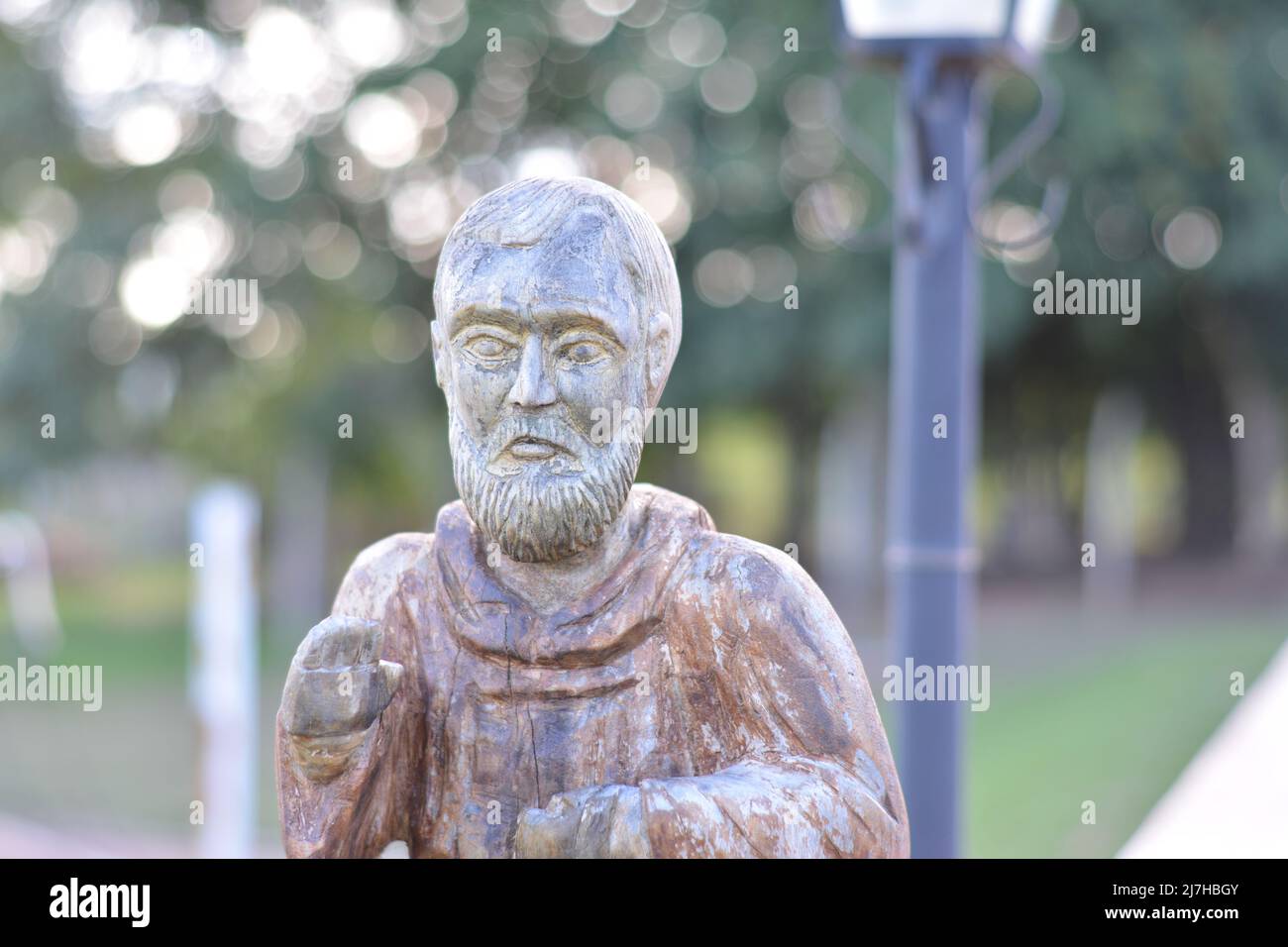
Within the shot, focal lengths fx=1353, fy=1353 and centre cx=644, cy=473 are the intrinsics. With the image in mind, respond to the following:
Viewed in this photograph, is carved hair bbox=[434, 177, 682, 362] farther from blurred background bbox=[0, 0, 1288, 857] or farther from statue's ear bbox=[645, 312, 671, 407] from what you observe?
blurred background bbox=[0, 0, 1288, 857]

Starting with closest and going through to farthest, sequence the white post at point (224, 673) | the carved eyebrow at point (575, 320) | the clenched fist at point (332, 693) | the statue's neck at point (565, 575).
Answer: the clenched fist at point (332, 693), the carved eyebrow at point (575, 320), the statue's neck at point (565, 575), the white post at point (224, 673)

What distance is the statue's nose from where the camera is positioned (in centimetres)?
227

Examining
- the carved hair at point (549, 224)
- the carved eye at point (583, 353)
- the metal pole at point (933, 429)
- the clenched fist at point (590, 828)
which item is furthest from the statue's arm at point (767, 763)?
the metal pole at point (933, 429)

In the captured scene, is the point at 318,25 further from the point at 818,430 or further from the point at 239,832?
the point at 239,832

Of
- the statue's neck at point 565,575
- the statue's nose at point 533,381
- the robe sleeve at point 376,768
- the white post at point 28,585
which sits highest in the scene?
the white post at point 28,585

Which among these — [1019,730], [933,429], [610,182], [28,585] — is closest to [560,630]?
[933,429]

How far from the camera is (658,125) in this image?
14047 mm

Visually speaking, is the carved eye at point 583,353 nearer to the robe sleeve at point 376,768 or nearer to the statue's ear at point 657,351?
the statue's ear at point 657,351

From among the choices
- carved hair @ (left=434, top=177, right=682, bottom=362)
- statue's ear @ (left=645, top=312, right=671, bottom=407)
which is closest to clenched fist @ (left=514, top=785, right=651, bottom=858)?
statue's ear @ (left=645, top=312, right=671, bottom=407)

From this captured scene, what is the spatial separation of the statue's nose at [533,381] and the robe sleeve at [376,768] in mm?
404

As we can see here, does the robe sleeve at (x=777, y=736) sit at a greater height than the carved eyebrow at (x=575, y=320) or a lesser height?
lesser

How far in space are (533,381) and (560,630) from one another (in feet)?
1.42

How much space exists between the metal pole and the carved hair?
70.3 inches

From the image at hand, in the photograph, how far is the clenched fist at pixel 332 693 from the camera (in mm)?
2160
